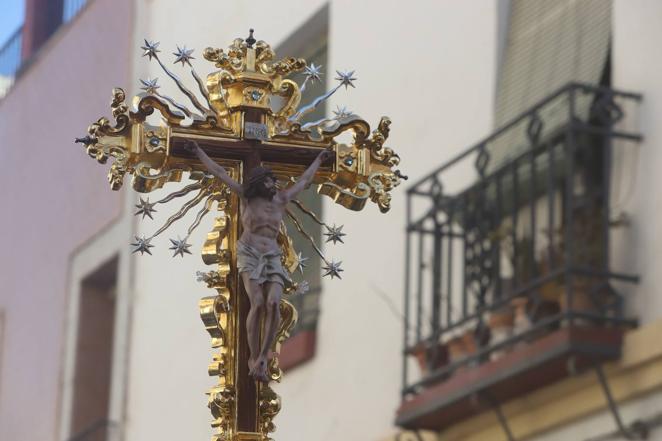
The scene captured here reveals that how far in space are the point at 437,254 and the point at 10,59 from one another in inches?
464

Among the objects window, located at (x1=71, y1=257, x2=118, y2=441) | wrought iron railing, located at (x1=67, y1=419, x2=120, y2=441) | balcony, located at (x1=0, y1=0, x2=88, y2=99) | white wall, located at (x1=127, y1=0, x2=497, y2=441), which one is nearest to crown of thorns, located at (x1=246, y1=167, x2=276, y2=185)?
white wall, located at (x1=127, y1=0, x2=497, y2=441)

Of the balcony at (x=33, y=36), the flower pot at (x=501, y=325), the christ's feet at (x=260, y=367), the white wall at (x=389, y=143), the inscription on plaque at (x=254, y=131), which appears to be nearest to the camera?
the christ's feet at (x=260, y=367)

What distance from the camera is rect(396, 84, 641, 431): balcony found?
11.8m

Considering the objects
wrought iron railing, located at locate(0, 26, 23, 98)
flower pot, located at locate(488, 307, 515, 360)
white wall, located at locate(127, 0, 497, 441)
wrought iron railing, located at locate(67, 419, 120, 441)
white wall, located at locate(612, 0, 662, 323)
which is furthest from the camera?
wrought iron railing, located at locate(0, 26, 23, 98)

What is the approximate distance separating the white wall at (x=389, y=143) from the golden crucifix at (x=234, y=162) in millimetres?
6411

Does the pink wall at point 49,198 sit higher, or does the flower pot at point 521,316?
the pink wall at point 49,198

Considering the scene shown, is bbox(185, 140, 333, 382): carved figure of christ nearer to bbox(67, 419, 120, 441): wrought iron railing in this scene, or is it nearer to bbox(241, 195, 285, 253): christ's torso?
bbox(241, 195, 285, 253): christ's torso

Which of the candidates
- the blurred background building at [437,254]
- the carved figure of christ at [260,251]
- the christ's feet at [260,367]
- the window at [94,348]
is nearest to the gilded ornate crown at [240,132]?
the carved figure of christ at [260,251]

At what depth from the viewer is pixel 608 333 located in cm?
1170

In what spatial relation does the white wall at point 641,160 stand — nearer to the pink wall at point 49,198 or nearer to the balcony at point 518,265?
the balcony at point 518,265

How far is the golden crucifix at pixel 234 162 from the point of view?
6914 mm

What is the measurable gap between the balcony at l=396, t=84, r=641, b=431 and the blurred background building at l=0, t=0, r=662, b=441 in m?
0.02

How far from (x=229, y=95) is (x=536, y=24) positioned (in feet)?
21.8

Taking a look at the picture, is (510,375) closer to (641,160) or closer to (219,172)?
(641,160)
